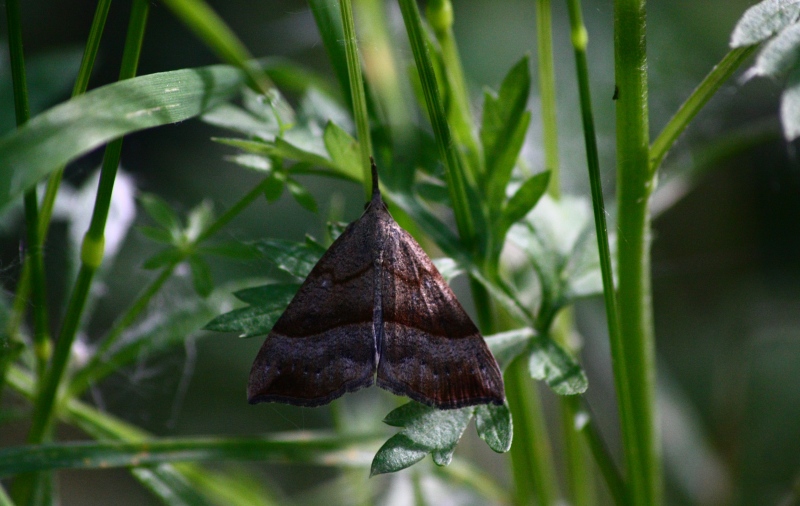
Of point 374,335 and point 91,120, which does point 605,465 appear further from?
point 91,120

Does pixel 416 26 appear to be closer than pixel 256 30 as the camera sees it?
Yes

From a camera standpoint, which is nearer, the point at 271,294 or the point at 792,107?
the point at 792,107

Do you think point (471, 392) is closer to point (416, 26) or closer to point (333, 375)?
point (333, 375)

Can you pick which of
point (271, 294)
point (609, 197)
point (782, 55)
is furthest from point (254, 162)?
point (609, 197)

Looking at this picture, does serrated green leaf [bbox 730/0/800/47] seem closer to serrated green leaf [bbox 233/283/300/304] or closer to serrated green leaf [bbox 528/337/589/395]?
serrated green leaf [bbox 528/337/589/395]

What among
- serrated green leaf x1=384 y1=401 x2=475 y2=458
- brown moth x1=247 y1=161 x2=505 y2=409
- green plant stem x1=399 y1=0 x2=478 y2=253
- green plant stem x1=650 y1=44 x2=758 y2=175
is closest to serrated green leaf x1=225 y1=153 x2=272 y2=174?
brown moth x1=247 y1=161 x2=505 y2=409

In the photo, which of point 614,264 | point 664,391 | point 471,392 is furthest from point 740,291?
point 471,392
